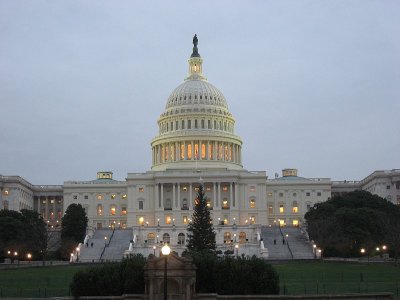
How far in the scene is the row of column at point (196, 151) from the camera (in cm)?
17138

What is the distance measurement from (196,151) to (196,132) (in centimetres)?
396

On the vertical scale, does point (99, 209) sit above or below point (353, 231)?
above

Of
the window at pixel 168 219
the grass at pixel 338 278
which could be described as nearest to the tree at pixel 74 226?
the window at pixel 168 219

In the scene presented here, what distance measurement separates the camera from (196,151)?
563ft

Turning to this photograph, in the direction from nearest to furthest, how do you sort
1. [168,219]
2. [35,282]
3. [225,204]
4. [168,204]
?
[35,282]
[168,219]
[225,204]
[168,204]

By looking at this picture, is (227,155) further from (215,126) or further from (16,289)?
(16,289)

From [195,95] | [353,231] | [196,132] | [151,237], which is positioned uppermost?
[195,95]

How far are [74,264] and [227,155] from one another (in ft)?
256

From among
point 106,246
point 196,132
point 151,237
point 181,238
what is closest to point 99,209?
point 196,132

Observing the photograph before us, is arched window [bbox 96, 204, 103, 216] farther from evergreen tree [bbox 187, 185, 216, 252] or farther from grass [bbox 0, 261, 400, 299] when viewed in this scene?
grass [bbox 0, 261, 400, 299]

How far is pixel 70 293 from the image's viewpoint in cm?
5650

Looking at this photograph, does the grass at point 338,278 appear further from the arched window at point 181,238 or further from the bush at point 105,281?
the arched window at point 181,238

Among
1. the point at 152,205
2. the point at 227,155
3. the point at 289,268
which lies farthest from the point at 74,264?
the point at 227,155

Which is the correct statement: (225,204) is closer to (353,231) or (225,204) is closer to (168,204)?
(168,204)
